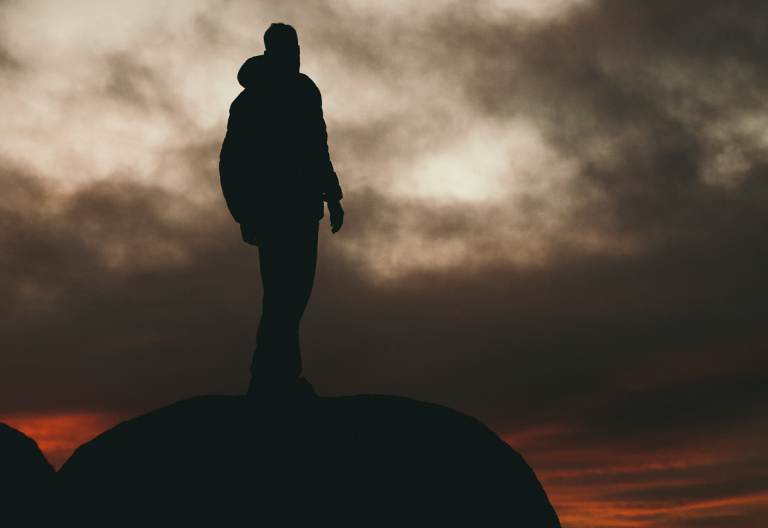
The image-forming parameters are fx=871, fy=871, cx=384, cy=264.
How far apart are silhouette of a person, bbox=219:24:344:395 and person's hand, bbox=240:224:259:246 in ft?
0.04

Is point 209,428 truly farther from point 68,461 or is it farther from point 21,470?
point 21,470

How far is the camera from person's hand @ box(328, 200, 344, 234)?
11.6 metres

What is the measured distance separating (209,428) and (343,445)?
5.23 feet

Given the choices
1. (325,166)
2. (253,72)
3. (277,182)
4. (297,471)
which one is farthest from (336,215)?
(297,471)

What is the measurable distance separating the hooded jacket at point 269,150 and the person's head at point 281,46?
0.10m

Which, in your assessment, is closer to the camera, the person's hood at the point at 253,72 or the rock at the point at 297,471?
the rock at the point at 297,471

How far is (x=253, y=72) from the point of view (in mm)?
11281

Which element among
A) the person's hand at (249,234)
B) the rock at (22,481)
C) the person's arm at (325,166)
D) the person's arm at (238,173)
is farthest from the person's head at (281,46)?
the rock at (22,481)

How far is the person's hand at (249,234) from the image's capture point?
11.2 meters

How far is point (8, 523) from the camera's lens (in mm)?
10836

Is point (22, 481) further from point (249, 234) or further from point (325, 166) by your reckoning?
point (325, 166)

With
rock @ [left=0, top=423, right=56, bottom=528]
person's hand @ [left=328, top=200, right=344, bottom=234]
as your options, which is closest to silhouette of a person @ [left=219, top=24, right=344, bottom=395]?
person's hand @ [left=328, top=200, right=344, bottom=234]

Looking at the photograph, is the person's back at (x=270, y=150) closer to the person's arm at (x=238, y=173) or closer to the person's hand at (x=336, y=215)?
the person's arm at (x=238, y=173)

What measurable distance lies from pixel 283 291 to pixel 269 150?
1.82m
